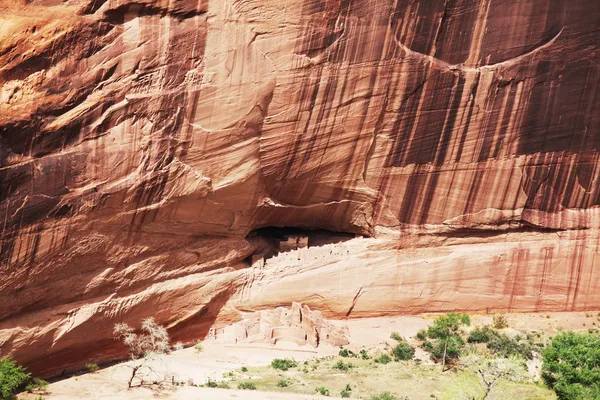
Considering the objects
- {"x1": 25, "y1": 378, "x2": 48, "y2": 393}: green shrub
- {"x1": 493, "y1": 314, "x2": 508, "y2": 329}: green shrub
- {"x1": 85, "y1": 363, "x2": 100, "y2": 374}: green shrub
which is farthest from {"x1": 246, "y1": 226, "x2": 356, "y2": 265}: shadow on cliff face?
{"x1": 25, "y1": 378, "x2": 48, "y2": 393}: green shrub

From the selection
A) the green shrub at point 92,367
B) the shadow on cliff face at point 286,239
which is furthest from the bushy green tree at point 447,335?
the green shrub at point 92,367

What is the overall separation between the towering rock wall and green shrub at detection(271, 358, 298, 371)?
102 inches

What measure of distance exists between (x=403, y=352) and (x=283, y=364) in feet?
11.8

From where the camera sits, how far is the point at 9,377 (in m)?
19.4

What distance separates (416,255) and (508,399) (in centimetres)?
657

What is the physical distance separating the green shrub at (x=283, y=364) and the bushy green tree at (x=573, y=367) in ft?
21.3

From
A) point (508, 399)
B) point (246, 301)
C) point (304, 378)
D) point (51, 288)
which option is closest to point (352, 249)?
point (246, 301)

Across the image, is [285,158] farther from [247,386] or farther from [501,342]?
[501,342]

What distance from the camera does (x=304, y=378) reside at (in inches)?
871

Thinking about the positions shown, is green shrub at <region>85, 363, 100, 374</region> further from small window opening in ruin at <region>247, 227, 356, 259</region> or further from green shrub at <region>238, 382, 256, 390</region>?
small window opening in ruin at <region>247, 227, 356, 259</region>

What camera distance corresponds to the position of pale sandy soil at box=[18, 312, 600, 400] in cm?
2031

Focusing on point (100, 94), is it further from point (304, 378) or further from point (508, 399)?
point (508, 399)

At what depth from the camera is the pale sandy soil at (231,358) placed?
20.3 meters

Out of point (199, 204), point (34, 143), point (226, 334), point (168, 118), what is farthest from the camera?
point (226, 334)
